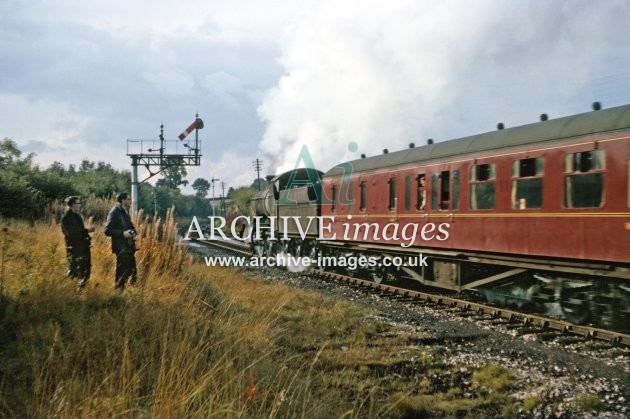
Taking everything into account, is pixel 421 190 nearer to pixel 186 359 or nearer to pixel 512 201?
pixel 512 201

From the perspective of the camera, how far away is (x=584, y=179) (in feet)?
28.5

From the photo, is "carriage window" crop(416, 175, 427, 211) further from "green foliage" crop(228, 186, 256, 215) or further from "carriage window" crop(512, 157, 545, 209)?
"green foliage" crop(228, 186, 256, 215)

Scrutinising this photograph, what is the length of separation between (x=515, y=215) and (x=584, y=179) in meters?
1.58

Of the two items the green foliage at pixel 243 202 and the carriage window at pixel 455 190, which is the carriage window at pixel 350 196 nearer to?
the carriage window at pixel 455 190

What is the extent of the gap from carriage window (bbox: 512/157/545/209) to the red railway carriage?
0.8 inches

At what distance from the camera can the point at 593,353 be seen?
7.87m

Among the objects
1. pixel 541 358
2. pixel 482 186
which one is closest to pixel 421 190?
pixel 482 186

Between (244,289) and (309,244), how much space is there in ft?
23.2

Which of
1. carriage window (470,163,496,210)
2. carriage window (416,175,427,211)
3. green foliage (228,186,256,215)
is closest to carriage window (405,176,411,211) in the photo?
carriage window (416,175,427,211)

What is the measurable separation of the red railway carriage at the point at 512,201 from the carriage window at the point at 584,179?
0.05ft

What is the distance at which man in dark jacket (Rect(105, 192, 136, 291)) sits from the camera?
8727 mm

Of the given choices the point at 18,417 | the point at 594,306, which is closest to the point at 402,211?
the point at 594,306

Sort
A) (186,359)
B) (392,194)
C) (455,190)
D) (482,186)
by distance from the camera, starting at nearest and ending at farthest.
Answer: (186,359) < (482,186) < (455,190) < (392,194)

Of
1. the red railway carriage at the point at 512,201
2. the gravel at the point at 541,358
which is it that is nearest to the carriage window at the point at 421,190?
the red railway carriage at the point at 512,201
